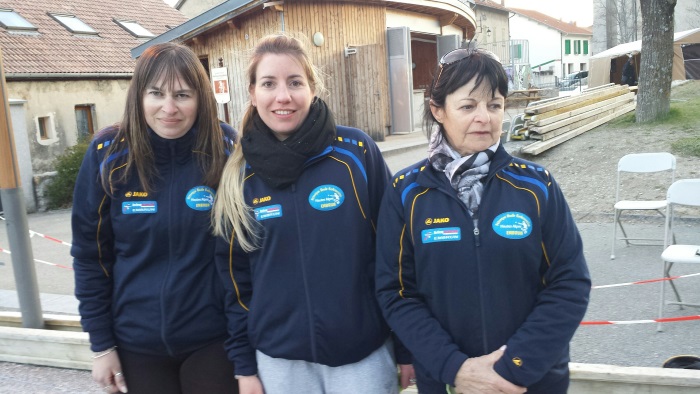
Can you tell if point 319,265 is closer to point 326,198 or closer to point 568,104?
point 326,198

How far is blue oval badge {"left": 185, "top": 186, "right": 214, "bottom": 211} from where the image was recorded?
2.36m

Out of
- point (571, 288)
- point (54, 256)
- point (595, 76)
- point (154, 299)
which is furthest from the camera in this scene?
point (595, 76)

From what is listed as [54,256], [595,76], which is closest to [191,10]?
[595,76]

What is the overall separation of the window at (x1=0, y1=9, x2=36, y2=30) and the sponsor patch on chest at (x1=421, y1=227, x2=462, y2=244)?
62.1 feet

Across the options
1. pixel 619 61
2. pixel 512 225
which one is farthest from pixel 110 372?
pixel 619 61

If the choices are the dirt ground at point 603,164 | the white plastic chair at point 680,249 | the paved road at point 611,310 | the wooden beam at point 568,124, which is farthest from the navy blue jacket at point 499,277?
the wooden beam at point 568,124

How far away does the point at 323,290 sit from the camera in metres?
2.15

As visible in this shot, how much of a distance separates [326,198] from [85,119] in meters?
17.4

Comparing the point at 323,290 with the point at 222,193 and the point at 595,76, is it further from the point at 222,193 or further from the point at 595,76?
the point at 595,76

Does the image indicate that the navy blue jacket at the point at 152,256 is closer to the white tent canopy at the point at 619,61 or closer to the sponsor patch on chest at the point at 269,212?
the sponsor patch on chest at the point at 269,212

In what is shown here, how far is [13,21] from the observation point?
17.7m

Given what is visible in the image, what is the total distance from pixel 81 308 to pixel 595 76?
105ft

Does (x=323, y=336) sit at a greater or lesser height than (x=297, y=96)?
lesser

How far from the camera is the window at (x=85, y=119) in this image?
57.5 ft
